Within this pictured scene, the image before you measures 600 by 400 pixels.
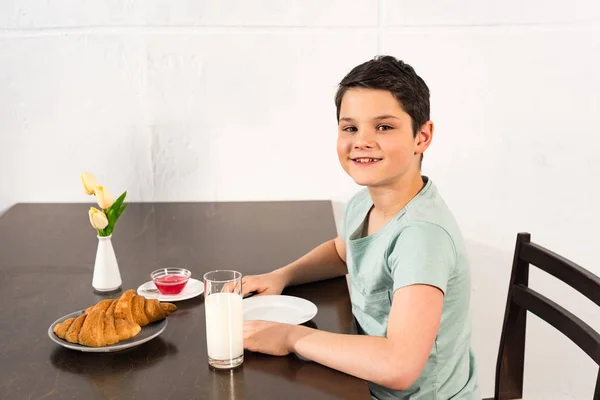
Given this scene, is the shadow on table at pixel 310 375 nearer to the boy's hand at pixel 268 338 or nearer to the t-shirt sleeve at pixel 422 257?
the boy's hand at pixel 268 338

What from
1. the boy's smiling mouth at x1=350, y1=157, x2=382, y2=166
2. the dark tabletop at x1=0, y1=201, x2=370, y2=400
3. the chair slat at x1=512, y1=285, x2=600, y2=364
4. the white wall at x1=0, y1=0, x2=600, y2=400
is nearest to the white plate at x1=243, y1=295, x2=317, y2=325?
the dark tabletop at x1=0, y1=201, x2=370, y2=400

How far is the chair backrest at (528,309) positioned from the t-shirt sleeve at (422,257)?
0.70 feet

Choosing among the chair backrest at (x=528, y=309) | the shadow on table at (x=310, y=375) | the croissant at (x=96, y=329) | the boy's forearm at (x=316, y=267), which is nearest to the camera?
the shadow on table at (x=310, y=375)

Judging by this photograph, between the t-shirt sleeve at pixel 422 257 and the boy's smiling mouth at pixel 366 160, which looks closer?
the t-shirt sleeve at pixel 422 257

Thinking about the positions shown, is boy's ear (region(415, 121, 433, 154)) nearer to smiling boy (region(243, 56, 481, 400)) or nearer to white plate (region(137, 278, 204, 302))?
smiling boy (region(243, 56, 481, 400))

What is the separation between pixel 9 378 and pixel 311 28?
1239 millimetres

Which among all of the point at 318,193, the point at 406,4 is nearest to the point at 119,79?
the point at 318,193

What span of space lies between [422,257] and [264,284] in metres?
0.37

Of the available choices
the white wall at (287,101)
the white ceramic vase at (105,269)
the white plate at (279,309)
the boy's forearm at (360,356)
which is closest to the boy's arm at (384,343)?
the boy's forearm at (360,356)

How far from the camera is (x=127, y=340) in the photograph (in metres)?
1.10

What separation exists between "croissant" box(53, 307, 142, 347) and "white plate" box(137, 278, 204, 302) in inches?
7.9

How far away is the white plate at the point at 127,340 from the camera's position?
107 centimetres

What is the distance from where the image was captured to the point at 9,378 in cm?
102

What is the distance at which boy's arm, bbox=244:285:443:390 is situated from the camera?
104 cm
